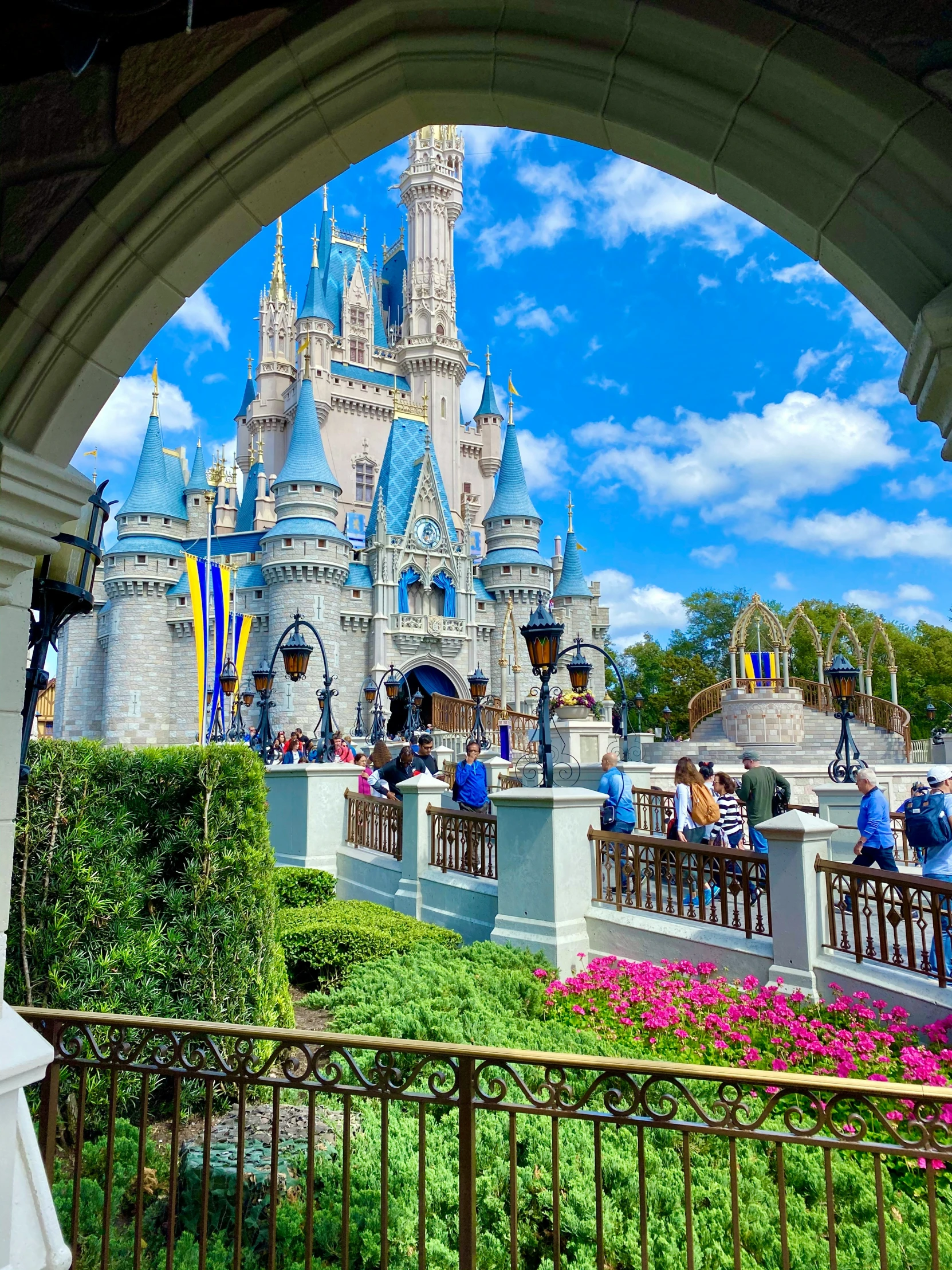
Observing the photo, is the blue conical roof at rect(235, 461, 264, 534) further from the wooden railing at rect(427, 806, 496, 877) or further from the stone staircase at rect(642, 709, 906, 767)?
the wooden railing at rect(427, 806, 496, 877)

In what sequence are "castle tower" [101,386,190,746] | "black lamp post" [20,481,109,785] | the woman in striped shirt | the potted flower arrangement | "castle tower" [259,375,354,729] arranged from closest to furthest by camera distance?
1. "black lamp post" [20,481,109,785]
2. the woman in striped shirt
3. the potted flower arrangement
4. "castle tower" [259,375,354,729]
5. "castle tower" [101,386,190,746]

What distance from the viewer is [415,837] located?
984cm

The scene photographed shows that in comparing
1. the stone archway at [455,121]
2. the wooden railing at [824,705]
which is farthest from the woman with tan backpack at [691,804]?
the wooden railing at [824,705]

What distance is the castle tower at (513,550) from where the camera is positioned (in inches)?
1766

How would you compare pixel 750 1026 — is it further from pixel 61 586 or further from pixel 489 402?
pixel 489 402

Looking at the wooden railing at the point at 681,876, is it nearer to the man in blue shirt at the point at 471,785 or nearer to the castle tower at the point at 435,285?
the man in blue shirt at the point at 471,785

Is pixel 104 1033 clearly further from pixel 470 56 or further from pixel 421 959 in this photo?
pixel 470 56

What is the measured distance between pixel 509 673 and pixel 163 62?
135 ft

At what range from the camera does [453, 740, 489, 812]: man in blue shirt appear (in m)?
10.0

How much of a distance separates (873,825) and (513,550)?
37663 millimetres

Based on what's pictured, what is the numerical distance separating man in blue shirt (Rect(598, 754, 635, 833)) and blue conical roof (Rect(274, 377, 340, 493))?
108ft

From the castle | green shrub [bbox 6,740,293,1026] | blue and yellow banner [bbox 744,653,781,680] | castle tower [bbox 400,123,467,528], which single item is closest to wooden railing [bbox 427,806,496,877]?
green shrub [bbox 6,740,293,1026]

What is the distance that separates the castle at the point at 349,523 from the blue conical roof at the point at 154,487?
10 cm

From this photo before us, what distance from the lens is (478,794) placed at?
10055 mm
